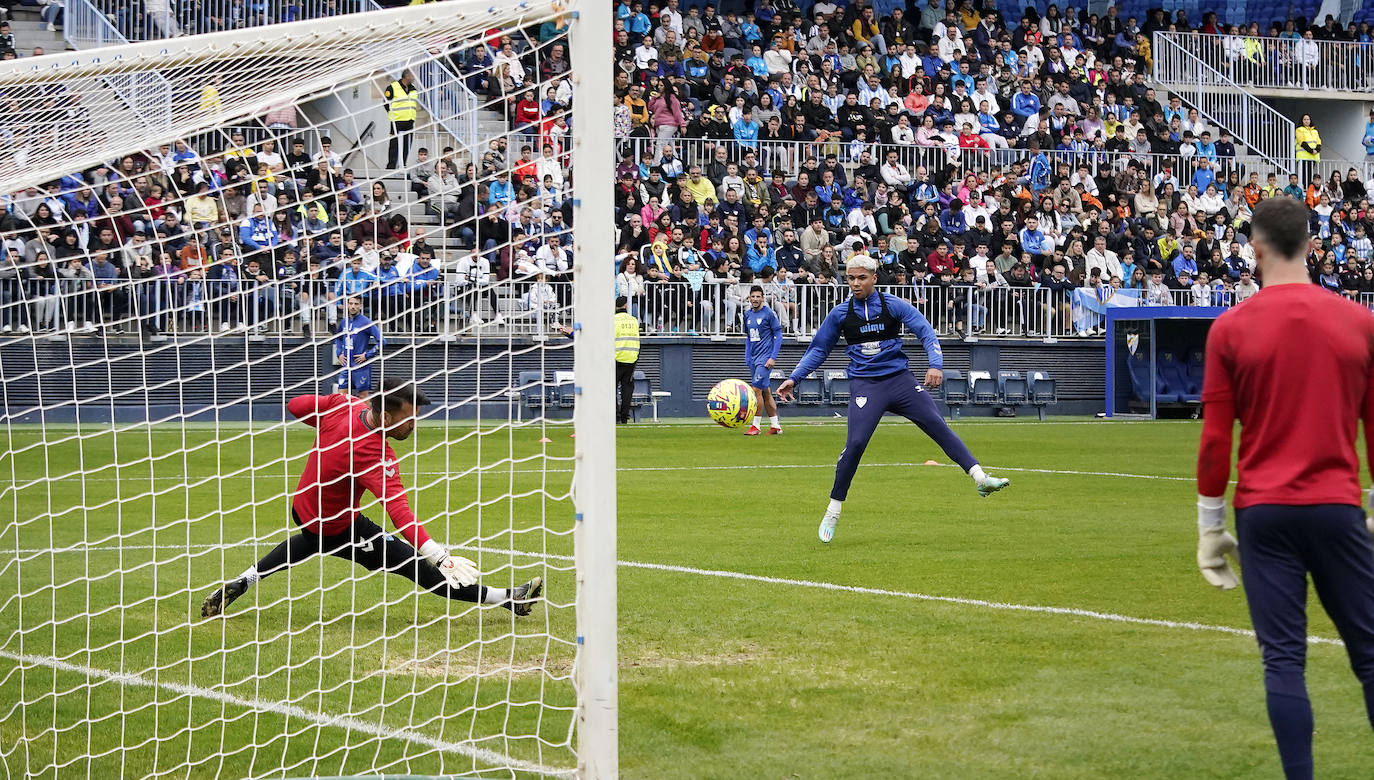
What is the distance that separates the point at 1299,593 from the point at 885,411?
6769mm

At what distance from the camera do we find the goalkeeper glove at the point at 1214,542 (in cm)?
464

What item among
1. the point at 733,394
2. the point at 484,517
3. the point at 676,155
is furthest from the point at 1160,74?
the point at 484,517

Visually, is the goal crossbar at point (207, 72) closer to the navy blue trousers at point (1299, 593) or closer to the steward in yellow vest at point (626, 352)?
the navy blue trousers at point (1299, 593)

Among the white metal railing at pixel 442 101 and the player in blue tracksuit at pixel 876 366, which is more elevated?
the white metal railing at pixel 442 101

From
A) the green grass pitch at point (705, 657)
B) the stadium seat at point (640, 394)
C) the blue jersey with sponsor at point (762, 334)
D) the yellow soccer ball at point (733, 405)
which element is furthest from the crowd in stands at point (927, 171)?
the green grass pitch at point (705, 657)

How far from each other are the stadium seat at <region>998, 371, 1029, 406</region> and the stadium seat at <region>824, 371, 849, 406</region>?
301 centimetres

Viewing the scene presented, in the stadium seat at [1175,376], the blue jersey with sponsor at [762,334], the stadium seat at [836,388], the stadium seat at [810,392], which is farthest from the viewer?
the stadium seat at [1175,376]

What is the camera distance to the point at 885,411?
1124cm

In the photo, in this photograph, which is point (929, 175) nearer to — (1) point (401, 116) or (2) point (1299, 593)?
(1) point (401, 116)

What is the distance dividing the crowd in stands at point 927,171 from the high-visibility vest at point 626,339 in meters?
2.97

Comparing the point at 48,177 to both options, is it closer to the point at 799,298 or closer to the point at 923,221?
the point at 799,298

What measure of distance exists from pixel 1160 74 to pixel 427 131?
34.8m

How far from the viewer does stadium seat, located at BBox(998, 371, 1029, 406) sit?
29359 mm

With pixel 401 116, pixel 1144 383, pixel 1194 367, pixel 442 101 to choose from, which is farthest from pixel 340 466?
pixel 1194 367
